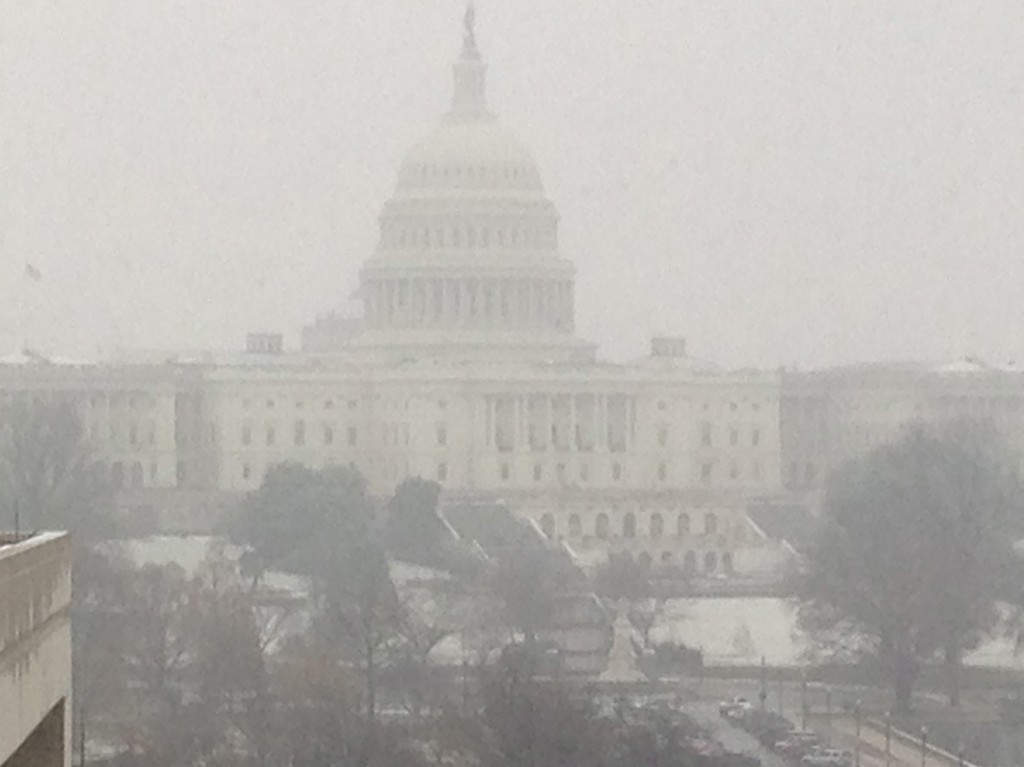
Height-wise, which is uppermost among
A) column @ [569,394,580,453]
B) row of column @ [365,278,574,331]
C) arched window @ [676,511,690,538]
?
row of column @ [365,278,574,331]

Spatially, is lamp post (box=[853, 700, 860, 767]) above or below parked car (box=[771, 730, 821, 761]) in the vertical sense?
below

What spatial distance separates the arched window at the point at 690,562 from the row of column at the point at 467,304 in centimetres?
2667

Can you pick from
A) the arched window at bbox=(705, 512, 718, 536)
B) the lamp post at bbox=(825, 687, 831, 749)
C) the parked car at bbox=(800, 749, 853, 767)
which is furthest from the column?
the parked car at bbox=(800, 749, 853, 767)

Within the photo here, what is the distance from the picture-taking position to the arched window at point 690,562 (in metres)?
92.6

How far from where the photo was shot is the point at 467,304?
125m

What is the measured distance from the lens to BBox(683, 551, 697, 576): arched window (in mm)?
92562

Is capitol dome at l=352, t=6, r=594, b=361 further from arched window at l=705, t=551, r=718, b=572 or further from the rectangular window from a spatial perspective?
arched window at l=705, t=551, r=718, b=572

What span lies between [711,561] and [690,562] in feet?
2.89

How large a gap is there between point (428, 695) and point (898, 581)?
12.9m

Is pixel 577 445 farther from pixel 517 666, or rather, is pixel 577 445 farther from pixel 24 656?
pixel 24 656

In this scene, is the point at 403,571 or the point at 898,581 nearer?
the point at 898,581

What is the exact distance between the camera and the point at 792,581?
7538 cm

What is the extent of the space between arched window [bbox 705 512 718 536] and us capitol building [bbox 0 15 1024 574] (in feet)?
0.88

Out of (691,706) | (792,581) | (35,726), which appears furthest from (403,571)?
(35,726)
